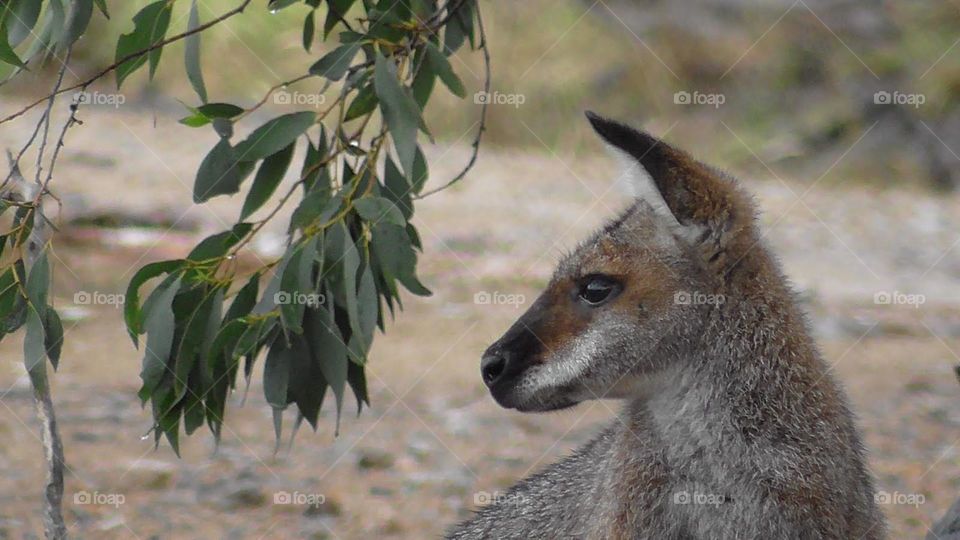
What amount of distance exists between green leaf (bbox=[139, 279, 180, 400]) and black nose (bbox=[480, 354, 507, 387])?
105 centimetres

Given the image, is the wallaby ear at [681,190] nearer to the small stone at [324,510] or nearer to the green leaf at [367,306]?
the green leaf at [367,306]

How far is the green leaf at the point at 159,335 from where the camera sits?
4414 millimetres

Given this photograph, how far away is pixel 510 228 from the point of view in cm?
1273

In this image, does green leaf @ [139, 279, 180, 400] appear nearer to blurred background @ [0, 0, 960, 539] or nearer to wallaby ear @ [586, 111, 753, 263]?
wallaby ear @ [586, 111, 753, 263]

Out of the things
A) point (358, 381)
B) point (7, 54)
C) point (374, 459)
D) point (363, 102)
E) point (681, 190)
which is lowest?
point (374, 459)

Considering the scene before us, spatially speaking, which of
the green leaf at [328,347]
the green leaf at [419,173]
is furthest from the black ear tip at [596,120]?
the green leaf at [328,347]

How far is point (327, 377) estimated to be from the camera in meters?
4.56

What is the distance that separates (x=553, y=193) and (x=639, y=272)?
9298mm

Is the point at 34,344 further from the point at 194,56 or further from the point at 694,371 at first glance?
the point at 694,371

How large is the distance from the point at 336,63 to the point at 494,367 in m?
1.14

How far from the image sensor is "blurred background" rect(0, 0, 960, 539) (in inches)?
290

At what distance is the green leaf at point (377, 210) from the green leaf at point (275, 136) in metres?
0.36

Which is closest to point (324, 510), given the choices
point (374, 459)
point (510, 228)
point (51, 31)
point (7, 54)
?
point (374, 459)

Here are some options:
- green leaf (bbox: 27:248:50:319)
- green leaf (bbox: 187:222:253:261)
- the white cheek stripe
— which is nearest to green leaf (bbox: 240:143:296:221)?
green leaf (bbox: 187:222:253:261)
